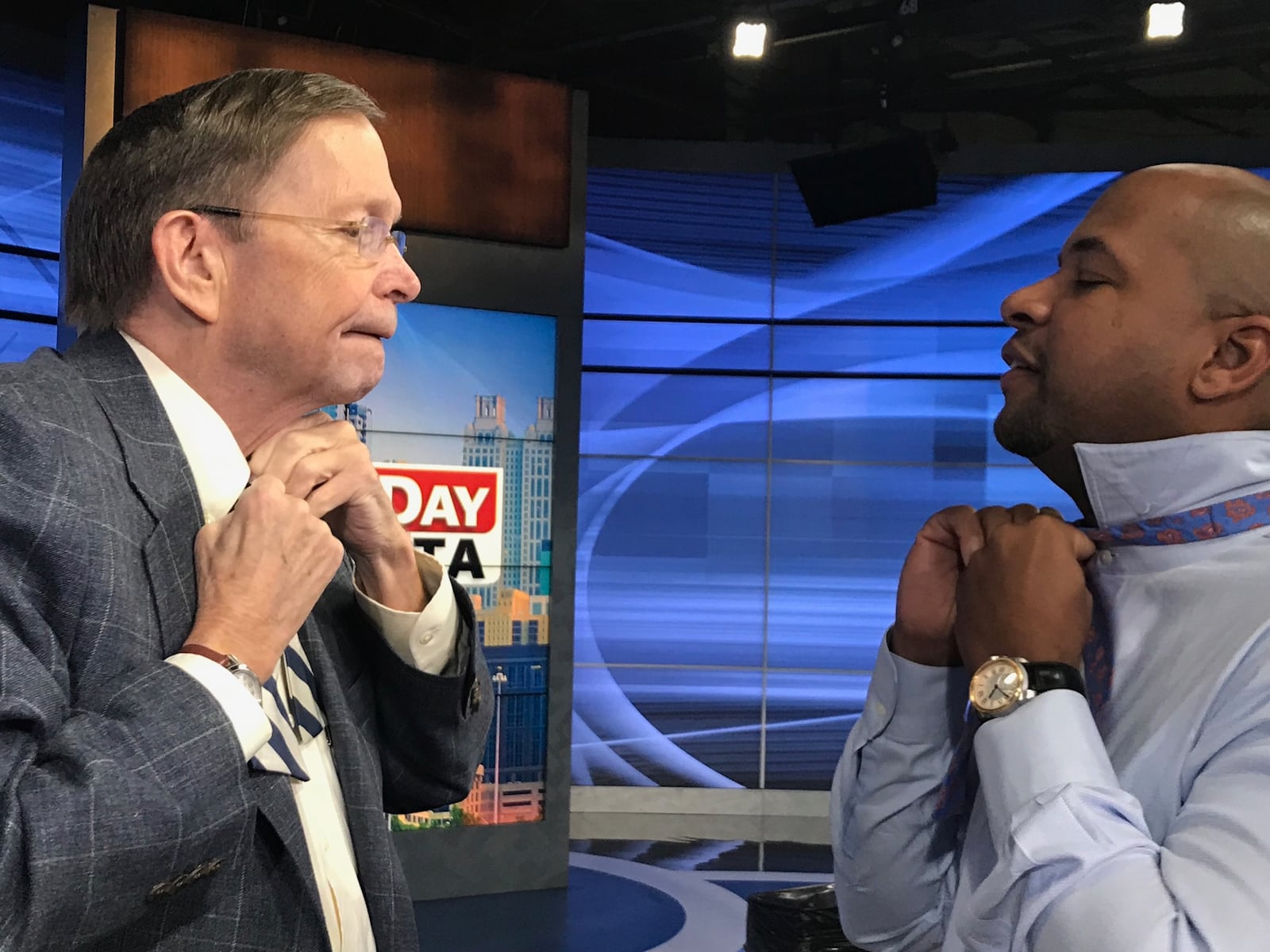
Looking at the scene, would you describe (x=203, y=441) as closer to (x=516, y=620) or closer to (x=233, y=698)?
(x=233, y=698)

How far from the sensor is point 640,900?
584 cm

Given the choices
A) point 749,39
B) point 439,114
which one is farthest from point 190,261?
point 749,39

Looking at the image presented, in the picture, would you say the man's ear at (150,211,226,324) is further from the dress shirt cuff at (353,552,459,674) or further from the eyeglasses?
the dress shirt cuff at (353,552,459,674)

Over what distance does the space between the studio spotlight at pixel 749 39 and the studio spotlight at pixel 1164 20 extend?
214 centimetres

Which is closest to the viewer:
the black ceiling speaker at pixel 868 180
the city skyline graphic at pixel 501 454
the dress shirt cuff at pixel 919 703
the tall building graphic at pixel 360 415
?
the dress shirt cuff at pixel 919 703

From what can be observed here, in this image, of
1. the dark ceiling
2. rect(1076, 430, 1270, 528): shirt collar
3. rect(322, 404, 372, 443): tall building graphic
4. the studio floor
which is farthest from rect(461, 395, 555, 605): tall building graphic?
rect(1076, 430, 1270, 528): shirt collar

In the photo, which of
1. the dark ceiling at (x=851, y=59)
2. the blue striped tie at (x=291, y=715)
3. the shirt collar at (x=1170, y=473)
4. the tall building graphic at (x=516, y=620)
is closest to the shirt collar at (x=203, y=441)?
the blue striped tie at (x=291, y=715)

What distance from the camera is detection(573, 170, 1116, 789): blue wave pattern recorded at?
8727 millimetres

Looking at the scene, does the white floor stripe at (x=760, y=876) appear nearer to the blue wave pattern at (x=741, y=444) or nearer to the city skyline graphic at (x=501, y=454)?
the city skyline graphic at (x=501, y=454)

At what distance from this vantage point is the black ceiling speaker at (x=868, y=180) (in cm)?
743

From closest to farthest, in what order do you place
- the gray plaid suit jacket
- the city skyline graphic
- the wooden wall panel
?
the gray plaid suit jacket, the wooden wall panel, the city skyline graphic

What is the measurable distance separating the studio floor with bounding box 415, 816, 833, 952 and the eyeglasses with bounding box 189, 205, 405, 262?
156 inches

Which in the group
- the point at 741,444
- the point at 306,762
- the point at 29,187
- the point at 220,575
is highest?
the point at 29,187

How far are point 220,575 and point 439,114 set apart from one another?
4.64m
